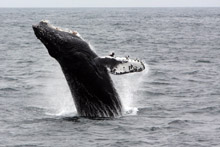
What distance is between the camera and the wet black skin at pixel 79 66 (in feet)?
42.2

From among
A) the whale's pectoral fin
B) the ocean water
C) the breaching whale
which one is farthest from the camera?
the breaching whale

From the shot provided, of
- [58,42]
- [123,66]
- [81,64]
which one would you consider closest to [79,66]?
[81,64]

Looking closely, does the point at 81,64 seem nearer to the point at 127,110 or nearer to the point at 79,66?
the point at 79,66

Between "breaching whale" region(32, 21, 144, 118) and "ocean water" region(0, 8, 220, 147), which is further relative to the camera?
"breaching whale" region(32, 21, 144, 118)

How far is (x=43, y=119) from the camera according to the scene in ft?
45.4

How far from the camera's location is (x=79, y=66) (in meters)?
12.9

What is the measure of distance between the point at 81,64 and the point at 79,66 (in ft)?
0.23

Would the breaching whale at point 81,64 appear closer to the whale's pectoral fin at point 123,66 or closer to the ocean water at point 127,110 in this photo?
the whale's pectoral fin at point 123,66

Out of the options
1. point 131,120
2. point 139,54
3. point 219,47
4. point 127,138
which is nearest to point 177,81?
point 131,120

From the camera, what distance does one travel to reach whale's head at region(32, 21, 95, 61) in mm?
12836

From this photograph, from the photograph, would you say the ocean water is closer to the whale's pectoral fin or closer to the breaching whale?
the breaching whale

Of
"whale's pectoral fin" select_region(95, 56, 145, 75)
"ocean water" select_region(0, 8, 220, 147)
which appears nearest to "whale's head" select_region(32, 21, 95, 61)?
"whale's pectoral fin" select_region(95, 56, 145, 75)

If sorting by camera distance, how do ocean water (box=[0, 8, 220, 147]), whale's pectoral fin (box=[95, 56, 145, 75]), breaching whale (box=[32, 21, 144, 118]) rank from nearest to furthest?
ocean water (box=[0, 8, 220, 147])
whale's pectoral fin (box=[95, 56, 145, 75])
breaching whale (box=[32, 21, 144, 118])

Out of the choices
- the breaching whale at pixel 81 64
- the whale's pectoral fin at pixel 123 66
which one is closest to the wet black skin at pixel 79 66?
the breaching whale at pixel 81 64
